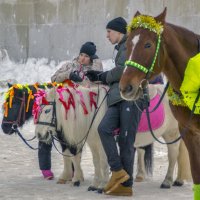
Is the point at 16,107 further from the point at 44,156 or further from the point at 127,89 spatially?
the point at 127,89

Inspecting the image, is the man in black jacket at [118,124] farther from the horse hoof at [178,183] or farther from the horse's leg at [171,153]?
the horse hoof at [178,183]

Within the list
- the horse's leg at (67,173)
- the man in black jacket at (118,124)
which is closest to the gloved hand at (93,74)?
the man in black jacket at (118,124)

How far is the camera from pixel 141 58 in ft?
18.1

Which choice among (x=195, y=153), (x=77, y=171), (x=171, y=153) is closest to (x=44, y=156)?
(x=77, y=171)

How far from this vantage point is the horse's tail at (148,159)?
8.59m

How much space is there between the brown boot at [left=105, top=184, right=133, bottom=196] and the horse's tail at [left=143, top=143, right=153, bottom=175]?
44.4 inches

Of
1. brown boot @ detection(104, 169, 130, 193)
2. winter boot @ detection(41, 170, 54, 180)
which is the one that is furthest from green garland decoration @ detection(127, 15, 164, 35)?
winter boot @ detection(41, 170, 54, 180)

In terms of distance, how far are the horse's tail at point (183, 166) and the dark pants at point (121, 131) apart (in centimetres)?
92

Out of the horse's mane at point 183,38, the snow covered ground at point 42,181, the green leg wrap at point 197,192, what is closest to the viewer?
the horse's mane at point 183,38

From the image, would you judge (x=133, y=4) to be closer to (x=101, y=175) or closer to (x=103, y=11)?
(x=103, y=11)

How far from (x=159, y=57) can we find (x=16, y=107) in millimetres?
3063

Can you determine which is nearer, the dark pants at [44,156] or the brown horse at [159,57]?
the brown horse at [159,57]

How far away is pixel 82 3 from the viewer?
15.6 m

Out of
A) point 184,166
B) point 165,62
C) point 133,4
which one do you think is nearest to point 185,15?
point 133,4
